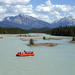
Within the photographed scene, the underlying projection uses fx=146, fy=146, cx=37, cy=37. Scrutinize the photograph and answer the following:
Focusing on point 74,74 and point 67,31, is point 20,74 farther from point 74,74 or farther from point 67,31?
point 67,31

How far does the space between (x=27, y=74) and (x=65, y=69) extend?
8246 millimetres

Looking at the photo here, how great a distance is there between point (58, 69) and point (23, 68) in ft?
23.8

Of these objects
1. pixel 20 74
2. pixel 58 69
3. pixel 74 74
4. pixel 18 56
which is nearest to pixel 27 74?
pixel 20 74

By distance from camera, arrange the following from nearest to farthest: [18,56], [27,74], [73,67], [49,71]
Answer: [27,74] < [49,71] < [73,67] < [18,56]

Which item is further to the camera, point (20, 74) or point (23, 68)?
point (23, 68)

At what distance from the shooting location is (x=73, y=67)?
31516 mm

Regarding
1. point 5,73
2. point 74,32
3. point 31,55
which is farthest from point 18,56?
point 74,32

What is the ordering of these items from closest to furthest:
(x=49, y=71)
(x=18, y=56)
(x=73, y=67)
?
(x=49, y=71)
(x=73, y=67)
(x=18, y=56)

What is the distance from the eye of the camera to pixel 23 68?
30438 mm

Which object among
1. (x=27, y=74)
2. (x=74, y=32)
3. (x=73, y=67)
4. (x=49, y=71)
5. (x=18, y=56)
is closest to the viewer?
(x=27, y=74)

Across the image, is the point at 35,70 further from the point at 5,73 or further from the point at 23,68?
the point at 5,73

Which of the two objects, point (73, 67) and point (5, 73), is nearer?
point (5, 73)

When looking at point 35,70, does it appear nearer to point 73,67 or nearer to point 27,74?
point 27,74

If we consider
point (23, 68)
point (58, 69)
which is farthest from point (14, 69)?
point (58, 69)
